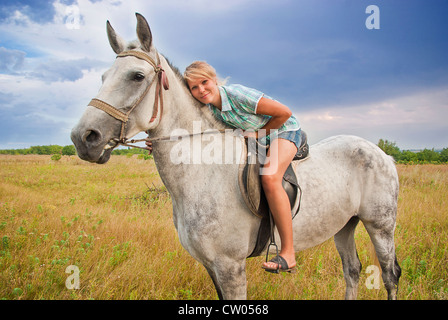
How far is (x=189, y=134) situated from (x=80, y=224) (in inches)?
186

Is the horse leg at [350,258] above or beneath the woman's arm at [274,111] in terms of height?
beneath

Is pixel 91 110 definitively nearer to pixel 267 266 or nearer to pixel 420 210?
pixel 267 266

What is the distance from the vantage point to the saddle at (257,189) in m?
2.24

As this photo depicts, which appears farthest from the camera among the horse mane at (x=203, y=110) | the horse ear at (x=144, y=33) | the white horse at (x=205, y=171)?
the horse mane at (x=203, y=110)

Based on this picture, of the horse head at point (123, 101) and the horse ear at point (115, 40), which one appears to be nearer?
the horse head at point (123, 101)

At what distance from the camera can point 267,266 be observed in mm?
2209

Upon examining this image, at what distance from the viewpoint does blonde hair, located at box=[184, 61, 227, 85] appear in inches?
92.8

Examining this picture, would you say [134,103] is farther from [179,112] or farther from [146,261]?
[146,261]

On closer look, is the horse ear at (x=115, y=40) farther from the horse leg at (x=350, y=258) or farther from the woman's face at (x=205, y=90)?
the horse leg at (x=350, y=258)

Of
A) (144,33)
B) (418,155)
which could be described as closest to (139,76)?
(144,33)

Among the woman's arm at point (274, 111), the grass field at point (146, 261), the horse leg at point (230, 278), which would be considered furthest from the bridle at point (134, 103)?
the grass field at point (146, 261)

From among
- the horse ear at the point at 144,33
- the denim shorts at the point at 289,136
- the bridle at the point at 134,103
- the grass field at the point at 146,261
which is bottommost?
the grass field at the point at 146,261

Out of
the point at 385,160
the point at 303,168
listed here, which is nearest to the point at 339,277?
the point at 385,160

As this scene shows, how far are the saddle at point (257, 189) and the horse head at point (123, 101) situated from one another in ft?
3.13
